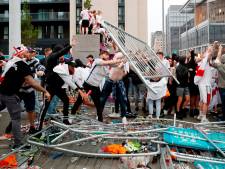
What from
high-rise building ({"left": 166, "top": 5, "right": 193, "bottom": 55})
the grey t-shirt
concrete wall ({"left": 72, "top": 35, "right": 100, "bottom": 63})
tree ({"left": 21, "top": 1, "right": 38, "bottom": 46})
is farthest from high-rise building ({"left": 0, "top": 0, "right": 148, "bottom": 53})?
the grey t-shirt

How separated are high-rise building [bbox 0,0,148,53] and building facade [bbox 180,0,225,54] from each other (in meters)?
12.2

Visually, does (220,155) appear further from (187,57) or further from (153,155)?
(187,57)

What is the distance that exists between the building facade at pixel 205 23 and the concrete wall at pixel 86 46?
1554cm

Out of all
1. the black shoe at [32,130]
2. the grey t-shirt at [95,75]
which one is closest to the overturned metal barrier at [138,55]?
the grey t-shirt at [95,75]

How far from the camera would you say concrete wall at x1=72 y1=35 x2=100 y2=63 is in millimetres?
15219

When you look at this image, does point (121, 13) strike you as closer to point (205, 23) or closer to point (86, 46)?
point (205, 23)

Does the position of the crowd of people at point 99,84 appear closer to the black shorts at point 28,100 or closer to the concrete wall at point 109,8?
the black shorts at point 28,100

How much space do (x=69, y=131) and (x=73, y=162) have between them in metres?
0.55

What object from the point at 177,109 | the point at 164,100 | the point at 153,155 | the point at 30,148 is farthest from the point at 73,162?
the point at 164,100

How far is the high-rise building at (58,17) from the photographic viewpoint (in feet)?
187

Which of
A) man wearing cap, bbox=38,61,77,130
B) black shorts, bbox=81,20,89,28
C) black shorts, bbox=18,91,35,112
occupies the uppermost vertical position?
black shorts, bbox=81,20,89,28

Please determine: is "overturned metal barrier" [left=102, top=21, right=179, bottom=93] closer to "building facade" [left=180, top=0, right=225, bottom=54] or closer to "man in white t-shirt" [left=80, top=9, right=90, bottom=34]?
"man in white t-shirt" [left=80, top=9, right=90, bottom=34]

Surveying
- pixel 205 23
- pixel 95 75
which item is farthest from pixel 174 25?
pixel 95 75

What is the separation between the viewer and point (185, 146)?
5461 mm
